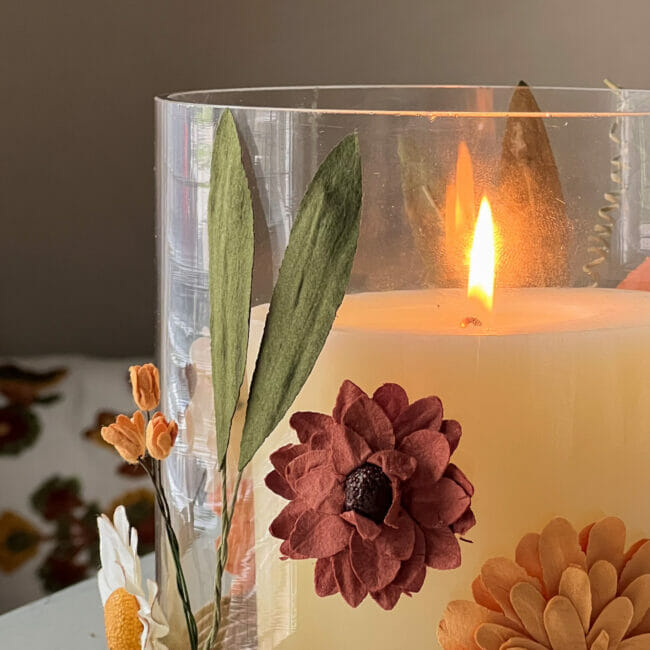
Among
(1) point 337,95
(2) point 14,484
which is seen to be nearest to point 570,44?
(2) point 14,484

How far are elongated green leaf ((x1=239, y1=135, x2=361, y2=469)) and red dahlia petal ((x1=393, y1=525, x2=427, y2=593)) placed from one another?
4cm

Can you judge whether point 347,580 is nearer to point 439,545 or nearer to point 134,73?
point 439,545

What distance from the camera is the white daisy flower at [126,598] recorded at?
0.86 ft

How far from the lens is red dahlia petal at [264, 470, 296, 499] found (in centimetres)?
21

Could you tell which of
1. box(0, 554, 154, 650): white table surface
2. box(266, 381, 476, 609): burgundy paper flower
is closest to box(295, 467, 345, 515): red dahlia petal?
box(266, 381, 476, 609): burgundy paper flower

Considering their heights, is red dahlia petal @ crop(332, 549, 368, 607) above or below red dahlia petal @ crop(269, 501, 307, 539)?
below

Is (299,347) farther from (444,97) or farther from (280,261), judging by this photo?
(444,97)

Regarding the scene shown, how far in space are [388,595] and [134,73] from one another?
96 centimetres

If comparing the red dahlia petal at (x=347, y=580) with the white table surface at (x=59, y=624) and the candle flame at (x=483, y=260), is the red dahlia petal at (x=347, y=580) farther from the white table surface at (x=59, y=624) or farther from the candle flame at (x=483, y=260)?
the white table surface at (x=59, y=624)

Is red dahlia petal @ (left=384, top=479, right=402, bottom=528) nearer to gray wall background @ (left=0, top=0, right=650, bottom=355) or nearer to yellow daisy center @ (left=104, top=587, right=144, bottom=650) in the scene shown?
yellow daisy center @ (left=104, top=587, right=144, bottom=650)

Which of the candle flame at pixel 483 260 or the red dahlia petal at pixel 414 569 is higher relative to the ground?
the candle flame at pixel 483 260

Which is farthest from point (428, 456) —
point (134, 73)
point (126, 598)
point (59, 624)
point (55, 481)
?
point (134, 73)

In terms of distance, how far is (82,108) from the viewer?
108 cm

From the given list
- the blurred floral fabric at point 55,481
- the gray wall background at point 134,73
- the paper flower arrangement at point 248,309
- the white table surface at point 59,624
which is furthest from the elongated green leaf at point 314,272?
the gray wall background at point 134,73
